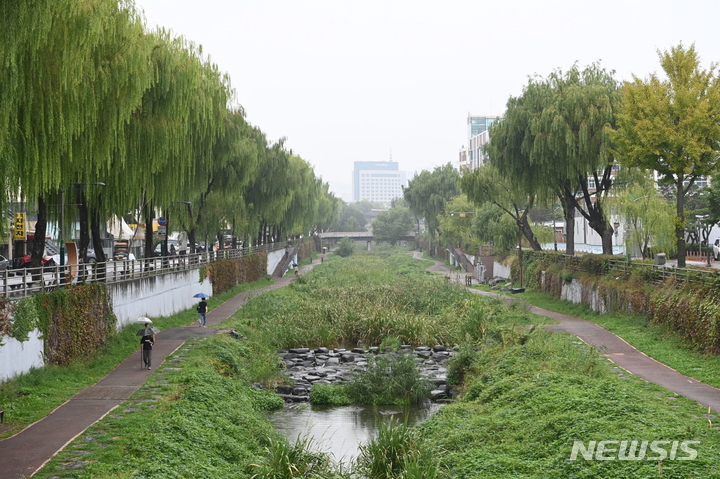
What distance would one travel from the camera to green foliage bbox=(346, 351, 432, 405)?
21.2 meters

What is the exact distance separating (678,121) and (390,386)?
14539mm

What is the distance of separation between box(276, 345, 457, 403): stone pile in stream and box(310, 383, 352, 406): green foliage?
1.23 ft

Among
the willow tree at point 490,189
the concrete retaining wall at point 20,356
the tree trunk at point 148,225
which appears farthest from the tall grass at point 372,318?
the concrete retaining wall at point 20,356

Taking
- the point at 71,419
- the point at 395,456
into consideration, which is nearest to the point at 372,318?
the point at 395,456

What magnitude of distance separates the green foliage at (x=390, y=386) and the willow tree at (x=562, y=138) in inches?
680

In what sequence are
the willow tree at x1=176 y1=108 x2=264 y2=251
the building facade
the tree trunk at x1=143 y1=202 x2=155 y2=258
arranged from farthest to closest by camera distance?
the building facade → the willow tree at x1=176 y1=108 x2=264 y2=251 → the tree trunk at x1=143 y1=202 x2=155 y2=258

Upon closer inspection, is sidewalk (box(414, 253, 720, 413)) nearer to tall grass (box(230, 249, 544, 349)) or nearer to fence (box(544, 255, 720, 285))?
fence (box(544, 255, 720, 285))

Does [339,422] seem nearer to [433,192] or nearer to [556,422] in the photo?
[556,422]

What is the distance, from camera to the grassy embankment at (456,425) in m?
12.5

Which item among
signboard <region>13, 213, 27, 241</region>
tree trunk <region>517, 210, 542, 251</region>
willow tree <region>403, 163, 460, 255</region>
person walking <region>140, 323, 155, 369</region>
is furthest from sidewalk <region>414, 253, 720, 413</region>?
willow tree <region>403, 163, 460, 255</region>

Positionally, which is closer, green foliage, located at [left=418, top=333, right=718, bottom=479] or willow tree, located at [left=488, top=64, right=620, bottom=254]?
green foliage, located at [left=418, top=333, right=718, bottom=479]

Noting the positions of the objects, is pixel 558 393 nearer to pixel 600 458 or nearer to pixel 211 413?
pixel 600 458

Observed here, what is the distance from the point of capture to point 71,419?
15.1 meters

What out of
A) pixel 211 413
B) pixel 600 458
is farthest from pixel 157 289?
pixel 600 458
